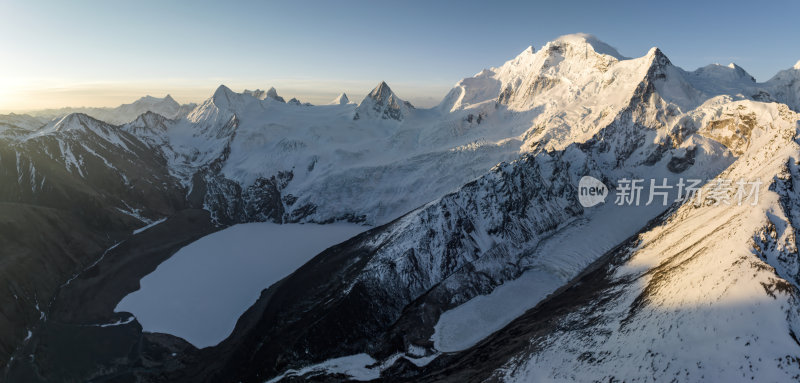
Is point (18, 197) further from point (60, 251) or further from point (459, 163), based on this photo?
point (459, 163)

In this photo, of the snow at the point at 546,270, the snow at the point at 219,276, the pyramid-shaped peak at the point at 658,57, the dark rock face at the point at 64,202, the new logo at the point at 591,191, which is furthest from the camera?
the pyramid-shaped peak at the point at 658,57

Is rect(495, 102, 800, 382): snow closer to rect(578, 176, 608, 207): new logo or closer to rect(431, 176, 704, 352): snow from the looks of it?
rect(431, 176, 704, 352): snow

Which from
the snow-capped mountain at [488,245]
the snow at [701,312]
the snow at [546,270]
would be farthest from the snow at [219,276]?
the snow at [701,312]

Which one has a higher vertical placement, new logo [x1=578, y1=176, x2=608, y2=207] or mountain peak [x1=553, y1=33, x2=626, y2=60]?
mountain peak [x1=553, y1=33, x2=626, y2=60]

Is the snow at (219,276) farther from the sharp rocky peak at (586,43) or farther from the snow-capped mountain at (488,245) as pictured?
the sharp rocky peak at (586,43)

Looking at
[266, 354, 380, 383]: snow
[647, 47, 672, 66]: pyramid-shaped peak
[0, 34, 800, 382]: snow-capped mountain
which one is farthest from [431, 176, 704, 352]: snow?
[647, 47, 672, 66]: pyramid-shaped peak

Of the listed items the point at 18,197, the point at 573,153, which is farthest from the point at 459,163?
the point at 18,197
